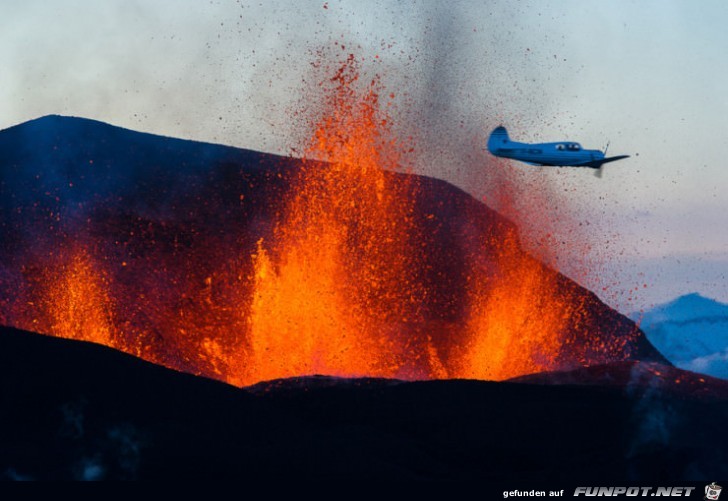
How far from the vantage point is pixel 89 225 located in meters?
68.6

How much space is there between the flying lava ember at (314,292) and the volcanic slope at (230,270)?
14cm

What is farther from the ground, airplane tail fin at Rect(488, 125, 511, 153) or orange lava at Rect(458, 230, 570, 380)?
airplane tail fin at Rect(488, 125, 511, 153)

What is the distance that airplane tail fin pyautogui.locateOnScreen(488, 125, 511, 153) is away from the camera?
55812 mm

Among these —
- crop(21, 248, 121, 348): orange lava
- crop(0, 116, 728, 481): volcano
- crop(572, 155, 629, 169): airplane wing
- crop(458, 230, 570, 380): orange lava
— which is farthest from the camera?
crop(458, 230, 570, 380): orange lava

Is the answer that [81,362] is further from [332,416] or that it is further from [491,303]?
[491,303]

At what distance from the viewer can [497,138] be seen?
2215 inches

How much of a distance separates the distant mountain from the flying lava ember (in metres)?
85.6

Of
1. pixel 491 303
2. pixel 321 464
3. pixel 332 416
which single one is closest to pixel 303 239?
pixel 491 303

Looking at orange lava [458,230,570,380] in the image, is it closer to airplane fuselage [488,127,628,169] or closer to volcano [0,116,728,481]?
volcano [0,116,728,481]

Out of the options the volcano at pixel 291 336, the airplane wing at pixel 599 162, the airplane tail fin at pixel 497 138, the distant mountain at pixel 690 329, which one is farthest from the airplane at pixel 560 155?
the distant mountain at pixel 690 329

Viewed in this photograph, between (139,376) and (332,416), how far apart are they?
7924mm

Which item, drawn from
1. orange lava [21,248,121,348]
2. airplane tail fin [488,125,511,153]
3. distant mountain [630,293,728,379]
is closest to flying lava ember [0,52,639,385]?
orange lava [21,248,121,348]

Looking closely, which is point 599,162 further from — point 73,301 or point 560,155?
point 73,301

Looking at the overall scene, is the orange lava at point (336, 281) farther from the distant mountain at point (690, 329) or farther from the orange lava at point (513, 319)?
the distant mountain at point (690, 329)
